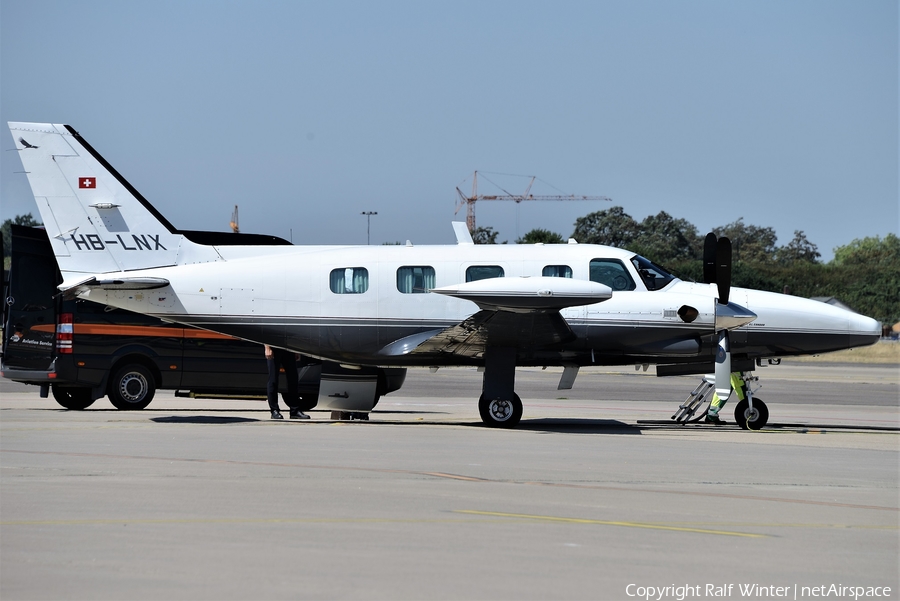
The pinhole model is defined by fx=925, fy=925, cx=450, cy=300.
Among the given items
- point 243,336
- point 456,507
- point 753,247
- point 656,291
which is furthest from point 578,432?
point 753,247

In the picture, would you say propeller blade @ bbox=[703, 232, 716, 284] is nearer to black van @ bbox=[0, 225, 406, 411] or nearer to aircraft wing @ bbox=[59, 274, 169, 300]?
black van @ bbox=[0, 225, 406, 411]

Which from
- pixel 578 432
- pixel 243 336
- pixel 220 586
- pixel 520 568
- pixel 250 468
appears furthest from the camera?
pixel 243 336

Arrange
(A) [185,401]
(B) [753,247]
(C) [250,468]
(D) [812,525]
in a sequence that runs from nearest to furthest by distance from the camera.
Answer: (D) [812,525]
(C) [250,468]
(A) [185,401]
(B) [753,247]

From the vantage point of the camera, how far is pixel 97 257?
49.2ft

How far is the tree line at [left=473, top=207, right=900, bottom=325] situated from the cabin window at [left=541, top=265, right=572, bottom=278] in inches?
953

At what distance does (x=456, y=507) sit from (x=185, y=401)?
1396 centimetres

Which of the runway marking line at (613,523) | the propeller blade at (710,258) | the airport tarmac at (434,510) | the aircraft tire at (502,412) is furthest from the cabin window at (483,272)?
the runway marking line at (613,523)

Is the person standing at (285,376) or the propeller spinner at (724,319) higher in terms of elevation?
the propeller spinner at (724,319)

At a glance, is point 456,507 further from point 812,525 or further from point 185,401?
point 185,401

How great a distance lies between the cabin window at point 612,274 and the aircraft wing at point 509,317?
3.21 ft

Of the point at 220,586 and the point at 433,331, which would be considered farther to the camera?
the point at 433,331

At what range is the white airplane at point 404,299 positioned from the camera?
14539 mm

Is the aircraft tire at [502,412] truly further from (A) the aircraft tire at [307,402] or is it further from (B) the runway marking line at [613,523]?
(B) the runway marking line at [613,523]

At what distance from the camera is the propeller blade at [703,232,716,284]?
14609 mm
